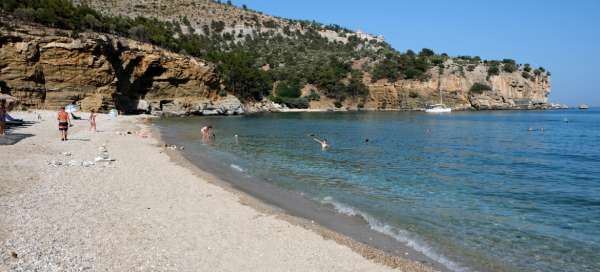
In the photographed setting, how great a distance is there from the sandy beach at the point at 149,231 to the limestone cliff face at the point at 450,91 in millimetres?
104096

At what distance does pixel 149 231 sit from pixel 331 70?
352 feet

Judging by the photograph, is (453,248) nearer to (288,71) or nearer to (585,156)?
(585,156)

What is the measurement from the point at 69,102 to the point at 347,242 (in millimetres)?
51524

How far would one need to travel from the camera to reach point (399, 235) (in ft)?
29.9

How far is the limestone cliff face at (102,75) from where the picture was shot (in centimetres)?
4731

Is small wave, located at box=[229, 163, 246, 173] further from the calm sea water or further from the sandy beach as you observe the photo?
the sandy beach

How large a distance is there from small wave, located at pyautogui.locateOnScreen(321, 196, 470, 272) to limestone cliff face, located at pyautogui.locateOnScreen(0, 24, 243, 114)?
152 feet

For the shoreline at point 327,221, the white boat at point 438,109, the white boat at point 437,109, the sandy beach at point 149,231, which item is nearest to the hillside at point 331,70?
the white boat at point 438,109

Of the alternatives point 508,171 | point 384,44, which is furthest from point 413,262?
point 384,44

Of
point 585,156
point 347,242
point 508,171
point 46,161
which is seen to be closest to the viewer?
point 347,242

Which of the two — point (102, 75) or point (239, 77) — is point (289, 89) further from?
point (102, 75)

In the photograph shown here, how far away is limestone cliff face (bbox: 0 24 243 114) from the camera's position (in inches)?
1863

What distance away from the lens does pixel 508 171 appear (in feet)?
61.2

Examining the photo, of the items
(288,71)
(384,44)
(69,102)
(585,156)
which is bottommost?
(585,156)
